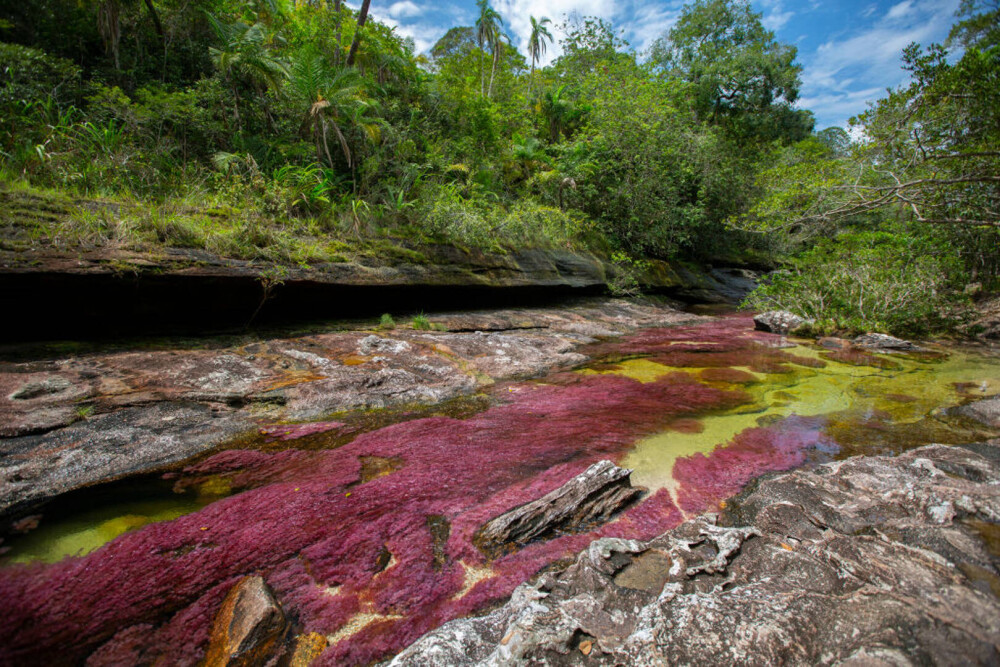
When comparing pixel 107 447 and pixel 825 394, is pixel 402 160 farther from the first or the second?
pixel 825 394

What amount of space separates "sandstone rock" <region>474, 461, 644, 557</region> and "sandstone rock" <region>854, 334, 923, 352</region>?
28.8 feet

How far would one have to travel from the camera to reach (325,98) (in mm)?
8352

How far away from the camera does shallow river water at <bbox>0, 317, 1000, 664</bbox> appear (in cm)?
182

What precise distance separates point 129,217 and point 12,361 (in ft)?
7.16

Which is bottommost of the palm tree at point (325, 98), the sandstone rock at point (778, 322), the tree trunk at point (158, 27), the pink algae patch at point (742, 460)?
the pink algae patch at point (742, 460)

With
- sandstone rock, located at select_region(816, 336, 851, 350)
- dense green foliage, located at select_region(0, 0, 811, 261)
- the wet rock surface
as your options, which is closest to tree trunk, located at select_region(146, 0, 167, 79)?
dense green foliage, located at select_region(0, 0, 811, 261)

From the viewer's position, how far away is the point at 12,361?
398cm

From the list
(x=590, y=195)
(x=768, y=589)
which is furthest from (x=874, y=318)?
Result: (x=768, y=589)

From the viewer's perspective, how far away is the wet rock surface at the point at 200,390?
2910 millimetres

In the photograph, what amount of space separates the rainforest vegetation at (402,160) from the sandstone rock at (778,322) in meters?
0.49

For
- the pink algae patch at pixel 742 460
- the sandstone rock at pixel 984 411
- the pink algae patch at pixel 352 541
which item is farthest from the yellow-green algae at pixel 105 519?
the sandstone rock at pixel 984 411

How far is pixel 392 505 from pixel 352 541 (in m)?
0.38

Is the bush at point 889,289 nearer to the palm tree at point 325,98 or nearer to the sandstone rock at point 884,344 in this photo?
the sandstone rock at point 884,344

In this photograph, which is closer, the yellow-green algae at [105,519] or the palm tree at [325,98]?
the yellow-green algae at [105,519]
